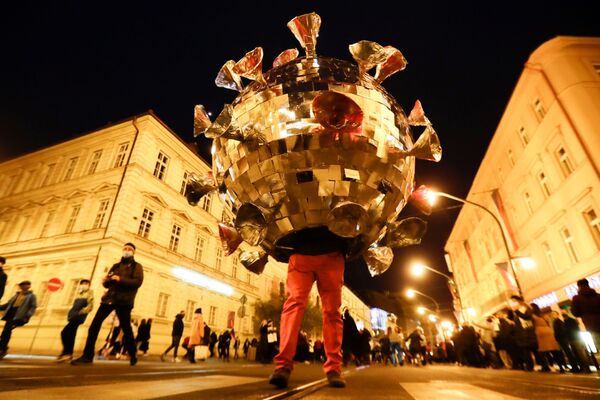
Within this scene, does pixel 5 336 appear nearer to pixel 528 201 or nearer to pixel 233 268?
pixel 233 268

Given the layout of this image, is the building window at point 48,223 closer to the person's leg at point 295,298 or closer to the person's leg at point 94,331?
the person's leg at point 94,331

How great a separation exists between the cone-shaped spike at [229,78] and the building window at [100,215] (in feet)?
63.5

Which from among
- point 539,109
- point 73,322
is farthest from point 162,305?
point 539,109

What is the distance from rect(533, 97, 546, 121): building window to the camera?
618 inches

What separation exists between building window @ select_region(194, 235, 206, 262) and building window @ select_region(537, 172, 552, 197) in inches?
842

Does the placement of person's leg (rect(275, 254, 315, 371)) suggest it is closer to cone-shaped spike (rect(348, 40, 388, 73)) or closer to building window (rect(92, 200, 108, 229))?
cone-shaped spike (rect(348, 40, 388, 73))

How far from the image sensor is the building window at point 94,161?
69.5 ft

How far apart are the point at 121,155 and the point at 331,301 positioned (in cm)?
2224

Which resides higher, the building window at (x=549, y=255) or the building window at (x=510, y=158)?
the building window at (x=510, y=158)

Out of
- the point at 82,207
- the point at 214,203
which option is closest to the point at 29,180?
the point at 82,207

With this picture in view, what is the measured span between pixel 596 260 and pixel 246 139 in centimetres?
1631

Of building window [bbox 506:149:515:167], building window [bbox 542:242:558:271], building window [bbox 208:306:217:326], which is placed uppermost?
building window [bbox 506:149:515:167]

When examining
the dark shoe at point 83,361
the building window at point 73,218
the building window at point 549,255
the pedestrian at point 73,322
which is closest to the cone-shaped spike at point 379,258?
the dark shoe at point 83,361

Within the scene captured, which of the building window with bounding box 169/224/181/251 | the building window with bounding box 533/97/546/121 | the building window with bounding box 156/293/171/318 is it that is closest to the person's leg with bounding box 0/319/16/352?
the building window with bounding box 156/293/171/318
